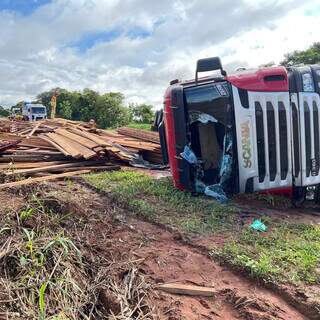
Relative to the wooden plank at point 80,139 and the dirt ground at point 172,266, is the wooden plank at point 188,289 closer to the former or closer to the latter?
the dirt ground at point 172,266

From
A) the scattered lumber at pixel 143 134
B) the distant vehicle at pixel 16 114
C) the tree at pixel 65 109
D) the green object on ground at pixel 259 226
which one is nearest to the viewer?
the green object on ground at pixel 259 226

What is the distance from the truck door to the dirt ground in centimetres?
228

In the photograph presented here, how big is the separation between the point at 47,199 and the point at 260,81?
3201mm

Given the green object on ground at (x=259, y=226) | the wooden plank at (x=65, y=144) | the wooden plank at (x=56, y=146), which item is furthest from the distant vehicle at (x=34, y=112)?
the green object on ground at (x=259, y=226)

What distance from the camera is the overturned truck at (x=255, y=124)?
5648 millimetres

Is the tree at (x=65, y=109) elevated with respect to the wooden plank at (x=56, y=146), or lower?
elevated

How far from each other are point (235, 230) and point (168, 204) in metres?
1.32

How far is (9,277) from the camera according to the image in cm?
311

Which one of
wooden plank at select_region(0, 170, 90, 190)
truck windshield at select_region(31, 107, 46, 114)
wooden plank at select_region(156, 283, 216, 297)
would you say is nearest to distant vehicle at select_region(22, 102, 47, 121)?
truck windshield at select_region(31, 107, 46, 114)

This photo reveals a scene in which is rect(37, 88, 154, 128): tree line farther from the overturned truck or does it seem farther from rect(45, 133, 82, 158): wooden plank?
the overturned truck

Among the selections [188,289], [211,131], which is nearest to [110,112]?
[211,131]

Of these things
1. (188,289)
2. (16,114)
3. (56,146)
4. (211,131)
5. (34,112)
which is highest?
(16,114)

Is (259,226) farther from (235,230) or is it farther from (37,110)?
(37,110)

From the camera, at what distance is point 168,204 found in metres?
5.70
